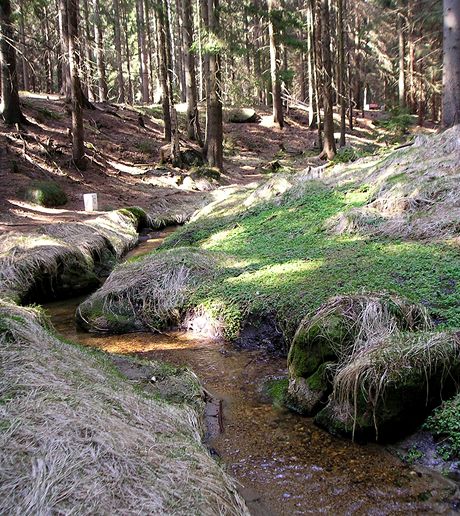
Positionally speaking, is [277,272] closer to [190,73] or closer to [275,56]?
[190,73]

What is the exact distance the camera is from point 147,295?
6.75 m

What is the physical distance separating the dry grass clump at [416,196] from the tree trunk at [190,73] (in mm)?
11614

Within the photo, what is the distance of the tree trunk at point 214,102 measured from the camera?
1731 cm

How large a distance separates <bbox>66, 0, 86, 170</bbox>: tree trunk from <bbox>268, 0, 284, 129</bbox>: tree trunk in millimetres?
9487

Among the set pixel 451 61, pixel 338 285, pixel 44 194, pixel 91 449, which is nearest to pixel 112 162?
pixel 44 194

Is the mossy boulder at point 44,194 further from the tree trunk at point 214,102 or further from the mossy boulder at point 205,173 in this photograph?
the tree trunk at point 214,102

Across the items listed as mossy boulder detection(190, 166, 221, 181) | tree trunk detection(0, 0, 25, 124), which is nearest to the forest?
tree trunk detection(0, 0, 25, 124)

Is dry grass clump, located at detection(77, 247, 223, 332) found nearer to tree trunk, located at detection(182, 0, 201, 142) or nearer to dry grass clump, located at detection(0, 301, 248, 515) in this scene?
dry grass clump, located at detection(0, 301, 248, 515)

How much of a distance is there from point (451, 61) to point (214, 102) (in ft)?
31.7

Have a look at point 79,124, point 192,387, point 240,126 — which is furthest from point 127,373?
point 240,126

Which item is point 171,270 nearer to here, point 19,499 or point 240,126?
point 19,499

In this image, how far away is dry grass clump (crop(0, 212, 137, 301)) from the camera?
301 inches

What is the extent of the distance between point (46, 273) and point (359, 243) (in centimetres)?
483

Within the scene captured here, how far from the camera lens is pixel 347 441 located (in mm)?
3682
